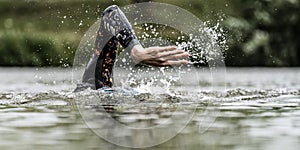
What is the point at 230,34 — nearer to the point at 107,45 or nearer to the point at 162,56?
the point at 107,45

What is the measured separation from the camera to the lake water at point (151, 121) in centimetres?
697

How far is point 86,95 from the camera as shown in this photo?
1148 cm

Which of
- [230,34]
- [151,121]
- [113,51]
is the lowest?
[151,121]

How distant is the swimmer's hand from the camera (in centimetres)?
836

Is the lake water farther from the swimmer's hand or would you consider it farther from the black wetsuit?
the swimmer's hand

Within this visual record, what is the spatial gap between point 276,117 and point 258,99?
3242mm

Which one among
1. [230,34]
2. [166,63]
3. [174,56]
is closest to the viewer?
[174,56]

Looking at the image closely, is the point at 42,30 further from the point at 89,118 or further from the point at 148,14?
the point at 89,118

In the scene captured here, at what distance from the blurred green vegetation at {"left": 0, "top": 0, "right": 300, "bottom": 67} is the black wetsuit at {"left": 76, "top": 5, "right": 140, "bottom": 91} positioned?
22.5 meters

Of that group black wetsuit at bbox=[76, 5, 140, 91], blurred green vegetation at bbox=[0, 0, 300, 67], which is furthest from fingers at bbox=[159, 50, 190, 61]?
blurred green vegetation at bbox=[0, 0, 300, 67]

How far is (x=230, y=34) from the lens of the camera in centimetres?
3881

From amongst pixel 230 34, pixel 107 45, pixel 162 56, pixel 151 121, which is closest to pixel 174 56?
pixel 162 56

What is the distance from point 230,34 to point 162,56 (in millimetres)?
30573

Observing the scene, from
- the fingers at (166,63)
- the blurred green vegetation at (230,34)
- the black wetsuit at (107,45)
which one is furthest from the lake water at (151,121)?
the blurred green vegetation at (230,34)
